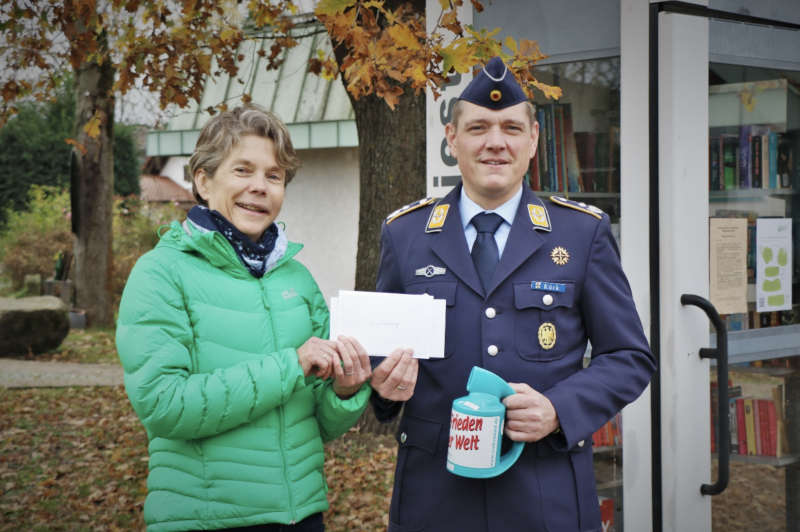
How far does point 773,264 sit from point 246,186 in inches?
101

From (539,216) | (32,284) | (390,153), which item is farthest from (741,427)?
(32,284)

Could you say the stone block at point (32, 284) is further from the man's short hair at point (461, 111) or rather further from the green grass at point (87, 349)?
the man's short hair at point (461, 111)

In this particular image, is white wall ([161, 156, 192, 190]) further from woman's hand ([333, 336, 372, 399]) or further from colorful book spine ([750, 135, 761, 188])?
woman's hand ([333, 336, 372, 399])

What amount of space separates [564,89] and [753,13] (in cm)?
90

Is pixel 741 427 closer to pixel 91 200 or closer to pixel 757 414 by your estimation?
pixel 757 414

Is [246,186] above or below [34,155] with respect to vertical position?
below

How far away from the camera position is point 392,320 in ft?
6.86

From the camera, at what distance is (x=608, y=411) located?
2143mm

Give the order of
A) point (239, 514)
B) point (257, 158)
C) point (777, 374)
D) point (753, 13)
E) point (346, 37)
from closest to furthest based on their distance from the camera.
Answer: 1. point (239, 514)
2. point (257, 158)
3. point (753, 13)
4. point (777, 374)
5. point (346, 37)

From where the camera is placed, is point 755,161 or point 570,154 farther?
point 570,154

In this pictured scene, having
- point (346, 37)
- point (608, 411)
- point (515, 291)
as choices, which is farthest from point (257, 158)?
point (346, 37)

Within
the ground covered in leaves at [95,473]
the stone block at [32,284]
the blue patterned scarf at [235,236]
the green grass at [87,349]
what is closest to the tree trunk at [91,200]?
the green grass at [87,349]

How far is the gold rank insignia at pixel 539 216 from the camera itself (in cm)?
227

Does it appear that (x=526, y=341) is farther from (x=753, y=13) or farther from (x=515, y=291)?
(x=753, y=13)
